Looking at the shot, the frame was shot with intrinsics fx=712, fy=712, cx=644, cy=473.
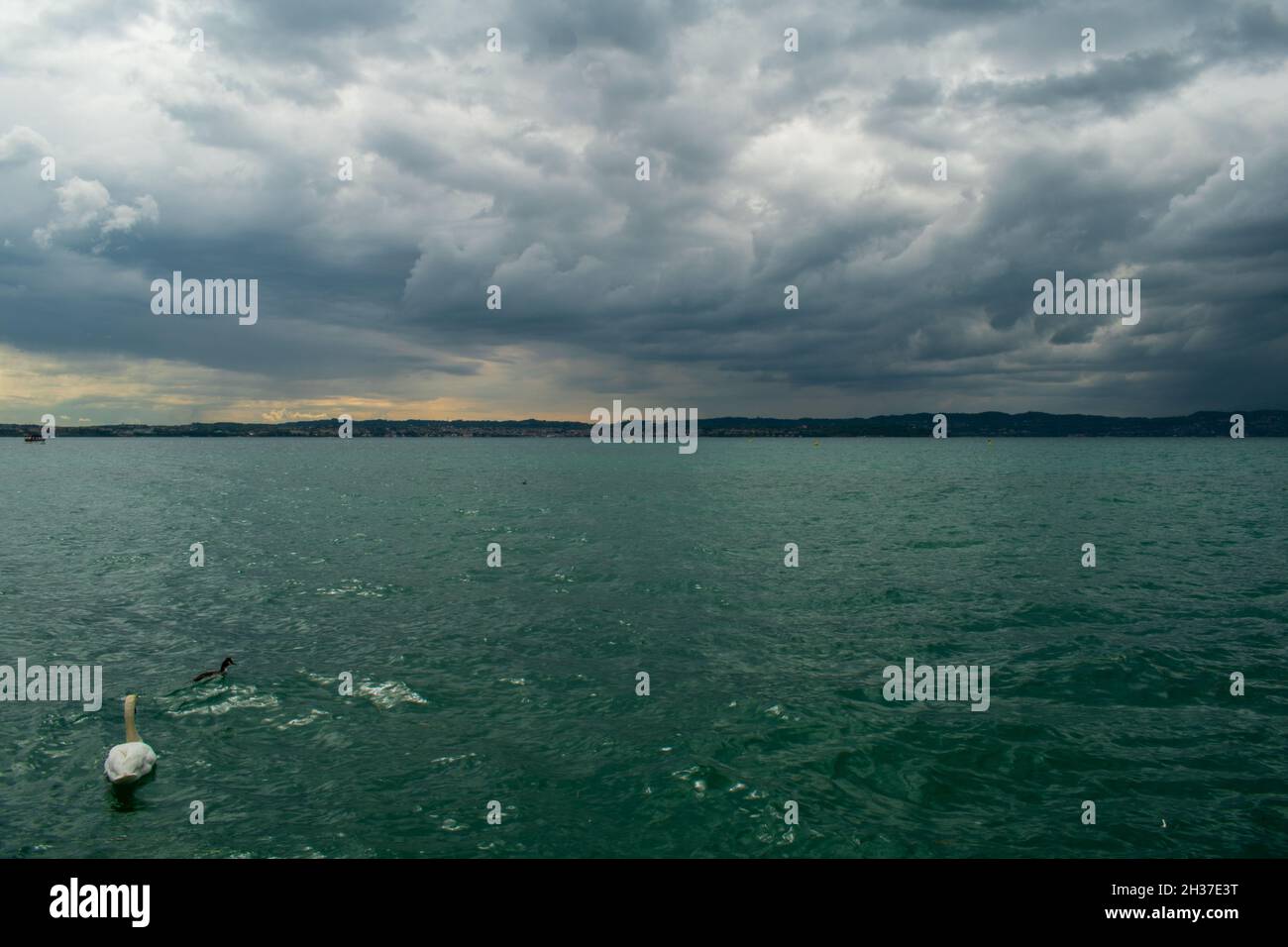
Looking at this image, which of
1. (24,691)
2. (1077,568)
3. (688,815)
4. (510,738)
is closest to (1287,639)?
(1077,568)

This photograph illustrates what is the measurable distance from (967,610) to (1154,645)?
24.4ft

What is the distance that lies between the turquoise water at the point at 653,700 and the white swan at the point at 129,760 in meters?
0.49

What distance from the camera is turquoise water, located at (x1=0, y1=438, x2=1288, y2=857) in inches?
589

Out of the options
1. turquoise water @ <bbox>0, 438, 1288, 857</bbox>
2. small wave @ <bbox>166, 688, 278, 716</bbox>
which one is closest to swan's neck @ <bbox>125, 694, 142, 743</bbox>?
turquoise water @ <bbox>0, 438, 1288, 857</bbox>

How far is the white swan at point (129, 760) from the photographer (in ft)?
54.0

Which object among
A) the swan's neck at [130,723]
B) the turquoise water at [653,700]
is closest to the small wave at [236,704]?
the turquoise water at [653,700]

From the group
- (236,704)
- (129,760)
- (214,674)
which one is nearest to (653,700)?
(236,704)

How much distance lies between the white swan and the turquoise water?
488 mm

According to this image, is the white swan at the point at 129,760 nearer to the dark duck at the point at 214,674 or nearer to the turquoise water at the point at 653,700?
the turquoise water at the point at 653,700

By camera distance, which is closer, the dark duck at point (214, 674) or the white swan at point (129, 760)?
the white swan at point (129, 760)

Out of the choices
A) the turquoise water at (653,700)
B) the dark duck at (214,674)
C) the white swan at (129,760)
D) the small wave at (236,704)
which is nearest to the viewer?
the turquoise water at (653,700)

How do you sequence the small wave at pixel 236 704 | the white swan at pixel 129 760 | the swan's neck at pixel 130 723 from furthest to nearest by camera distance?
the small wave at pixel 236 704
the swan's neck at pixel 130 723
the white swan at pixel 129 760

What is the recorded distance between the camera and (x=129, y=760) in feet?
54.5

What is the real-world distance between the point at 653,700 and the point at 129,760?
1347 centimetres
